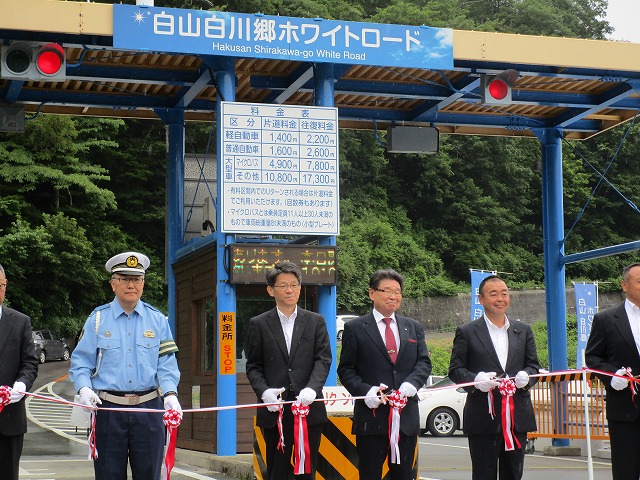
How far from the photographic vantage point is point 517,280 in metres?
55.3

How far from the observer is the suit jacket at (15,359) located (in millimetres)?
7594

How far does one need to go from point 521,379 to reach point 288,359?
1.82m

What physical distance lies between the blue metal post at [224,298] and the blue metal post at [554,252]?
6.02 meters

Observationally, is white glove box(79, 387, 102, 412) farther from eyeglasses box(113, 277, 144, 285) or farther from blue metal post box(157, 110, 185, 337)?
blue metal post box(157, 110, 185, 337)

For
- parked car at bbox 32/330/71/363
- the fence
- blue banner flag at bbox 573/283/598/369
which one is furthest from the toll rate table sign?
parked car at bbox 32/330/71/363

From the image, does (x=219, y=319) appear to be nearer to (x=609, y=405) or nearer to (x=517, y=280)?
(x=609, y=405)

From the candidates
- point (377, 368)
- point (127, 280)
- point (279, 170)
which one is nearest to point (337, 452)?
point (377, 368)

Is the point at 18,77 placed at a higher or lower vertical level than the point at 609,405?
higher

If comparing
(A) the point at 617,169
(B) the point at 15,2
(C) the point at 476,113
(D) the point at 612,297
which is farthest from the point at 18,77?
(A) the point at 617,169

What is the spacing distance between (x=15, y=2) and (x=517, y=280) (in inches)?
1793

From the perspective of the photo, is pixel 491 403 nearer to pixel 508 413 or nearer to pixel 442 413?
pixel 508 413

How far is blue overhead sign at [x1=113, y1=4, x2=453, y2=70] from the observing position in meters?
12.6

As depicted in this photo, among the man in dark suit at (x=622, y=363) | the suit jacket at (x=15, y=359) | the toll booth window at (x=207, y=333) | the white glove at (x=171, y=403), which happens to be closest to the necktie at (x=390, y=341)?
the man in dark suit at (x=622, y=363)

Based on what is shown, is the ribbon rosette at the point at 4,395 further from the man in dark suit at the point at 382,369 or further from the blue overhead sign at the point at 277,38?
the blue overhead sign at the point at 277,38
